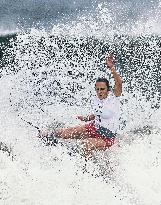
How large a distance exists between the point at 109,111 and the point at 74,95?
5.37m

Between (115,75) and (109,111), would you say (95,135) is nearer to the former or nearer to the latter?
(109,111)

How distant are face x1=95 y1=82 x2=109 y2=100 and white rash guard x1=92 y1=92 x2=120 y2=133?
0.10 m

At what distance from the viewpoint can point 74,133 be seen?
1056 cm

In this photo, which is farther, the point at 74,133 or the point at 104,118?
the point at 74,133

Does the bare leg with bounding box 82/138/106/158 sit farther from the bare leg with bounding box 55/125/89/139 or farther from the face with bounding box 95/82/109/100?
Result: the face with bounding box 95/82/109/100

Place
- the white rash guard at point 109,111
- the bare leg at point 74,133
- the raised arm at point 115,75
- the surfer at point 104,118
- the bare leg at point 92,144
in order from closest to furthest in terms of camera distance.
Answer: the raised arm at point 115,75
the surfer at point 104,118
the white rash guard at point 109,111
the bare leg at point 92,144
the bare leg at point 74,133

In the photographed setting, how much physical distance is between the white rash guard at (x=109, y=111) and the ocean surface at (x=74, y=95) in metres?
0.70

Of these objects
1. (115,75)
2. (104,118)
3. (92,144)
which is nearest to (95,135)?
(92,144)

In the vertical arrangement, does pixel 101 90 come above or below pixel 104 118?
above

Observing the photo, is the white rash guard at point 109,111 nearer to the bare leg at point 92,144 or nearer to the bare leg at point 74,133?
the bare leg at point 92,144

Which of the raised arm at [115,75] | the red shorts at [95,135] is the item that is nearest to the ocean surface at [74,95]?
the red shorts at [95,135]

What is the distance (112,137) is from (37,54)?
10.3 metres

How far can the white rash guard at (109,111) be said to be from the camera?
9750 mm

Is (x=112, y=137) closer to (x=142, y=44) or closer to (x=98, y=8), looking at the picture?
(x=142, y=44)
